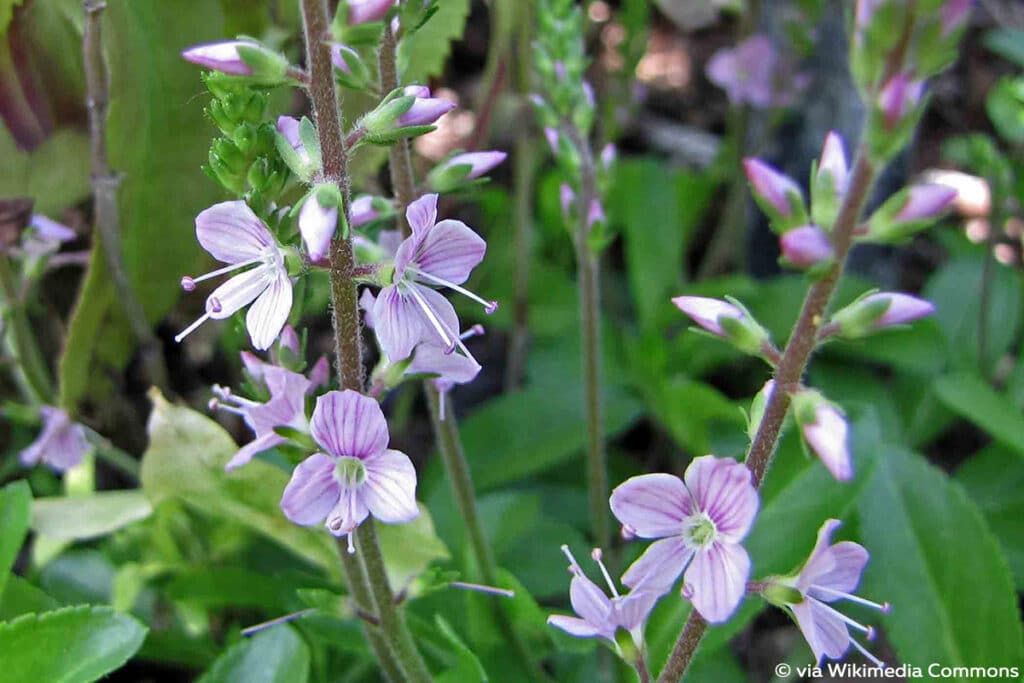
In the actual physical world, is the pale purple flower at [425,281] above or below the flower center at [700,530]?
above

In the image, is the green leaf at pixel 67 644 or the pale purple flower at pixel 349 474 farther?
the green leaf at pixel 67 644

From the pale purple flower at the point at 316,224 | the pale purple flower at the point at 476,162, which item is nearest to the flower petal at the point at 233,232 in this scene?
the pale purple flower at the point at 316,224

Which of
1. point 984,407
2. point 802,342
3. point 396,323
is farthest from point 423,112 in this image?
point 984,407

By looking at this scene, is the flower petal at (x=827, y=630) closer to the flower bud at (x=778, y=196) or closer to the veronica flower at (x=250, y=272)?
the flower bud at (x=778, y=196)

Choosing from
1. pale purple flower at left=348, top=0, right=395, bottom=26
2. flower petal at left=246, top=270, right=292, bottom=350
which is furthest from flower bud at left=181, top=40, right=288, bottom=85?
flower petal at left=246, top=270, right=292, bottom=350

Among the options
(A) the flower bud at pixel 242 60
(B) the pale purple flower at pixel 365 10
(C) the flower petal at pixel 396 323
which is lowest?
(C) the flower petal at pixel 396 323

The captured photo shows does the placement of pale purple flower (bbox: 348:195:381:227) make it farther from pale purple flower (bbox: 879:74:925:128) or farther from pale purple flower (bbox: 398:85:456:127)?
pale purple flower (bbox: 879:74:925:128)
